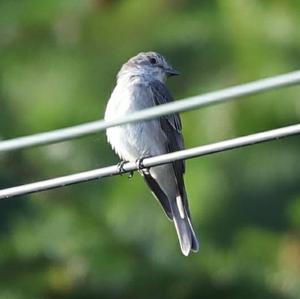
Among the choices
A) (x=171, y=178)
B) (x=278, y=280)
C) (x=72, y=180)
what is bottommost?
(x=278, y=280)

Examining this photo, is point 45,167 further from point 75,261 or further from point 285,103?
point 285,103

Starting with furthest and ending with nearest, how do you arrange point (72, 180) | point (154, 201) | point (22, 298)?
point (154, 201), point (22, 298), point (72, 180)

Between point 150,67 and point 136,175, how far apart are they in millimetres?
687

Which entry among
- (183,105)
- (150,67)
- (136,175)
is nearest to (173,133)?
(150,67)

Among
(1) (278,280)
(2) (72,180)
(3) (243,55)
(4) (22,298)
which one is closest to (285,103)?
(3) (243,55)

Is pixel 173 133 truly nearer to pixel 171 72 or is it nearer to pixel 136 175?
pixel 171 72

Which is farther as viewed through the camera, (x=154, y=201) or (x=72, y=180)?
(x=154, y=201)

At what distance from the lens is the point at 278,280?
10289 mm

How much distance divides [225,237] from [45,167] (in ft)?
4.14

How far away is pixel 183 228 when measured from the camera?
9.98 m

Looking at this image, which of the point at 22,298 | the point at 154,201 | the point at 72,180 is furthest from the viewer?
the point at 154,201

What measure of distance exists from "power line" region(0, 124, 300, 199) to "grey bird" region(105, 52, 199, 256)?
83.1 inches

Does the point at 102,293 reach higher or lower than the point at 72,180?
lower

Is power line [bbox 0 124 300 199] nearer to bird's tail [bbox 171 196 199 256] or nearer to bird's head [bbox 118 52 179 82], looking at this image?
bird's tail [bbox 171 196 199 256]
